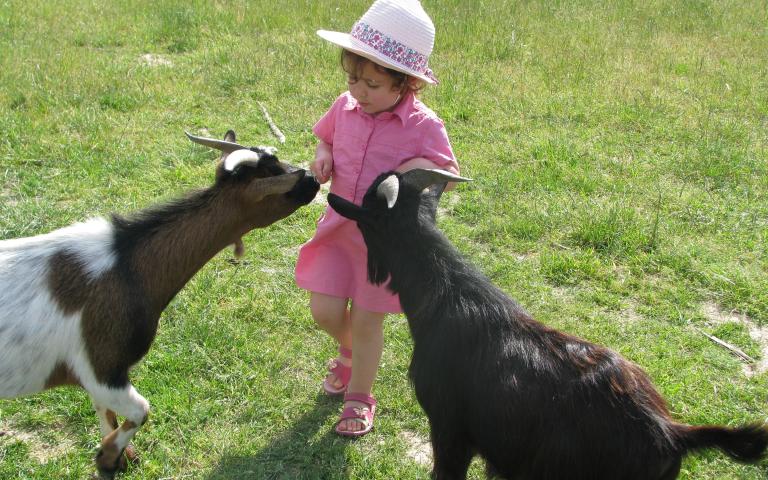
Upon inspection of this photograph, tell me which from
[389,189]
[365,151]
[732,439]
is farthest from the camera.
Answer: [365,151]

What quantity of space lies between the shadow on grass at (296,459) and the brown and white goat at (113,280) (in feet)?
1.92

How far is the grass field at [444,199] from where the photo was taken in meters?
4.02

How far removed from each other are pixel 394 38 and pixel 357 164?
65 centimetres

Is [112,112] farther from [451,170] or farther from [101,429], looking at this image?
[451,170]

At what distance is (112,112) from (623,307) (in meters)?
5.20

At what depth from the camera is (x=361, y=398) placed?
4.04 meters

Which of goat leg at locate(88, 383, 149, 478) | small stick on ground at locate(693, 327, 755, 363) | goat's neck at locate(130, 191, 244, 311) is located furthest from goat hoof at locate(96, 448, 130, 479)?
small stick on ground at locate(693, 327, 755, 363)

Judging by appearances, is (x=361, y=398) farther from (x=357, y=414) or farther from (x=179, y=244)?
(x=179, y=244)

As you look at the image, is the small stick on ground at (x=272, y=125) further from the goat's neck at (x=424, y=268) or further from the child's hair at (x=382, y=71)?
the goat's neck at (x=424, y=268)

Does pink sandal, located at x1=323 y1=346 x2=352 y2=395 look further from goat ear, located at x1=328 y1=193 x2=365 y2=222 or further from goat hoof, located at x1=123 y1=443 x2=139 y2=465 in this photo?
goat ear, located at x1=328 y1=193 x2=365 y2=222

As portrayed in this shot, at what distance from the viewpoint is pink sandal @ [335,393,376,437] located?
3.99 metres

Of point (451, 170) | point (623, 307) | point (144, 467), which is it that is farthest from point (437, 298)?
point (623, 307)

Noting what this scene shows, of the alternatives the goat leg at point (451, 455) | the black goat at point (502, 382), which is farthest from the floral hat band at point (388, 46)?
the goat leg at point (451, 455)

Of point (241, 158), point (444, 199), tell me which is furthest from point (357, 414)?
point (444, 199)
